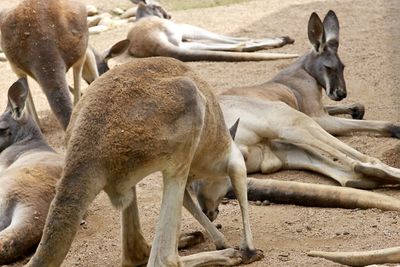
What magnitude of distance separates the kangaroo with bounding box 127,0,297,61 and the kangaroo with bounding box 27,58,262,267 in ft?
16.9

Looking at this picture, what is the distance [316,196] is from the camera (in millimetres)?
5809

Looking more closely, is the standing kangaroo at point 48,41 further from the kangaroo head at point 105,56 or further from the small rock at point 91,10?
the small rock at point 91,10

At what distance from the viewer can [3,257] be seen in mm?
5250

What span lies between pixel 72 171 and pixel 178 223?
57cm

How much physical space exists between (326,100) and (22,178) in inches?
144

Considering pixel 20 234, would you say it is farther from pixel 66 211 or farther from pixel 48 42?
pixel 48 42

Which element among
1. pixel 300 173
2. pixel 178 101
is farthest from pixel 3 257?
pixel 300 173

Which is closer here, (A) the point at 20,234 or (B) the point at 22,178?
(A) the point at 20,234

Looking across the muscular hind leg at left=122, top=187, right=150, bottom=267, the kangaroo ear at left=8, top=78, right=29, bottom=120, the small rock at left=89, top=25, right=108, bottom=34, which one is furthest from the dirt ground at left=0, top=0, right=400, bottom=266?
the kangaroo ear at left=8, top=78, right=29, bottom=120

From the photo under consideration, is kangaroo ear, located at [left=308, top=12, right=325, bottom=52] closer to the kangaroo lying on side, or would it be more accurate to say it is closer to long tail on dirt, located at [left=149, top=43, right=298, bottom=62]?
the kangaroo lying on side

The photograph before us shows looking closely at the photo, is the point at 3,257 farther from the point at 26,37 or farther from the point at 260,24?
the point at 260,24

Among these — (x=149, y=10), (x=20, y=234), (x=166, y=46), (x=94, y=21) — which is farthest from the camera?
(x=94, y=21)

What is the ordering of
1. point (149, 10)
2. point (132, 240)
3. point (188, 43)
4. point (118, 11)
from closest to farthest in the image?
point (132, 240), point (188, 43), point (149, 10), point (118, 11)

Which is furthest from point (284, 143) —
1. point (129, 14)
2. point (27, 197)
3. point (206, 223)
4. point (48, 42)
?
point (129, 14)
